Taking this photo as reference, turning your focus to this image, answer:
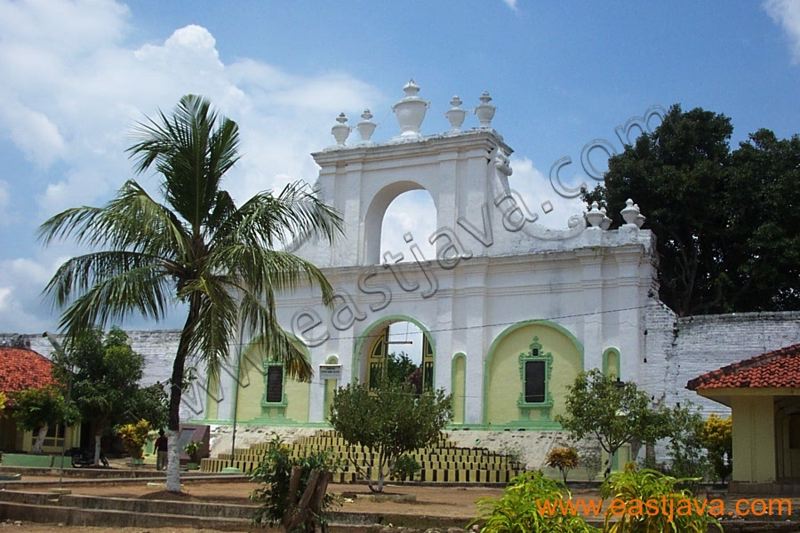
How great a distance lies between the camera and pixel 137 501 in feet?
42.8

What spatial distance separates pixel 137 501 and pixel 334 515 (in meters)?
2.97

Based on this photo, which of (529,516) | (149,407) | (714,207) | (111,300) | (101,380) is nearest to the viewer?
(529,516)

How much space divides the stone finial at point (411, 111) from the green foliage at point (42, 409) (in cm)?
1189

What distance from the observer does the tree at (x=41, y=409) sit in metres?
25.5

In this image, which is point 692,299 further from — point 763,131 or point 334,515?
point 334,515

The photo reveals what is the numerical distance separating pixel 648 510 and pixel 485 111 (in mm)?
21217

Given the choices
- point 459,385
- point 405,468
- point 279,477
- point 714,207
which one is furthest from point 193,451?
point 279,477

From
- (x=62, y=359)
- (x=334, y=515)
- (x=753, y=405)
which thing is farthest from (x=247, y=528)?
(x=62, y=359)

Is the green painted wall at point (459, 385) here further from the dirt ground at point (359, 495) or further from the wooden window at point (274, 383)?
the wooden window at point (274, 383)

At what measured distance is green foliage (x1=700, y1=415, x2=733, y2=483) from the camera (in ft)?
68.8

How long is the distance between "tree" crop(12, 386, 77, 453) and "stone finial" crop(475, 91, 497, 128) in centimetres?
1355

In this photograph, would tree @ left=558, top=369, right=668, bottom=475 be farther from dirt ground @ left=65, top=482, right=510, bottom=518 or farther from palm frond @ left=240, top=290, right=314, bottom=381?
palm frond @ left=240, top=290, right=314, bottom=381

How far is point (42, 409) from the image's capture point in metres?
25.5

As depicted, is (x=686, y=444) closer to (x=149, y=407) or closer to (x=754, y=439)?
(x=754, y=439)
